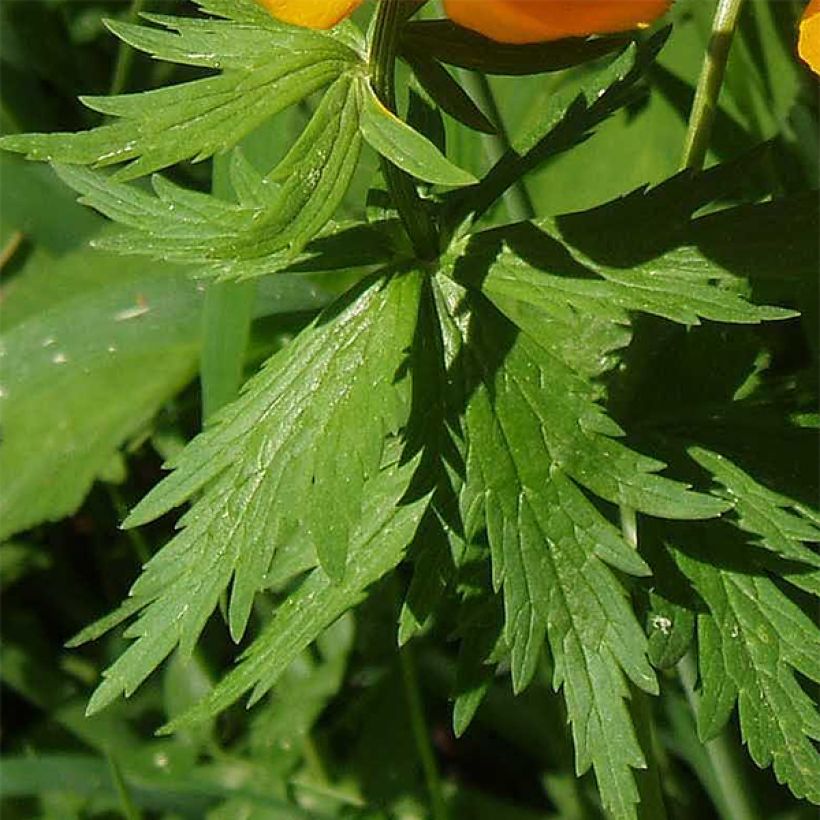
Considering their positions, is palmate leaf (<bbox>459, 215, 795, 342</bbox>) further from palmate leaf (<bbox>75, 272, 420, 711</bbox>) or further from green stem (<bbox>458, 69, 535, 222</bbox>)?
green stem (<bbox>458, 69, 535, 222</bbox>)

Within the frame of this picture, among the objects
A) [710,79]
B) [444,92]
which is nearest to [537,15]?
[444,92]

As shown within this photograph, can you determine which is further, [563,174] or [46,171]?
[46,171]

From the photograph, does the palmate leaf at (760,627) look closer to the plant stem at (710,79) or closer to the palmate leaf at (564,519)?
the palmate leaf at (564,519)

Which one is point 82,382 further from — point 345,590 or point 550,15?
point 550,15

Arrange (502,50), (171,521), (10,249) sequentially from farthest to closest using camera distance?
(10,249), (171,521), (502,50)

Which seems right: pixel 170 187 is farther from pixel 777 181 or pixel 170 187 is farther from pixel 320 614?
pixel 777 181

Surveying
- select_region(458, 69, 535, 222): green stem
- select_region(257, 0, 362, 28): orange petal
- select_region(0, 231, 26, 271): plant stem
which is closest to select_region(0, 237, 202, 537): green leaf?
select_region(0, 231, 26, 271): plant stem

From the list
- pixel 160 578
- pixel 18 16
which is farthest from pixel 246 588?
pixel 18 16
